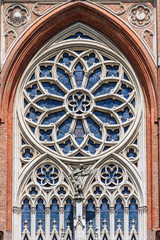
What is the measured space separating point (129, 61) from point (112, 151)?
368 cm

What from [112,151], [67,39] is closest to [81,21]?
[67,39]

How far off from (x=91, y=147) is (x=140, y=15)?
5533mm

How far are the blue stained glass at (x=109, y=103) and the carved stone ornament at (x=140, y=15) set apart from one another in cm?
309

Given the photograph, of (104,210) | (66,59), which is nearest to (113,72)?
(66,59)

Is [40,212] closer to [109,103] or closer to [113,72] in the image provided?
[109,103]

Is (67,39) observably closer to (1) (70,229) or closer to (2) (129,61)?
(2) (129,61)

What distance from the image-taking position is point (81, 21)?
56.1 metres

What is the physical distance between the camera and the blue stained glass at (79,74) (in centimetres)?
5566

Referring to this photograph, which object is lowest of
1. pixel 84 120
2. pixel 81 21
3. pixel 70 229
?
pixel 70 229

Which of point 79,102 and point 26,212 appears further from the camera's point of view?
point 79,102

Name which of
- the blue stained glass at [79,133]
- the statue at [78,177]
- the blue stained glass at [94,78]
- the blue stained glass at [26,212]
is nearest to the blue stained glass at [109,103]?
the blue stained glass at [94,78]

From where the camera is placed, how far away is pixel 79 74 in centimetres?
5575

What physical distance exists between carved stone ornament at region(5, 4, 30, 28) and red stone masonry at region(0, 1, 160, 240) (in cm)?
52

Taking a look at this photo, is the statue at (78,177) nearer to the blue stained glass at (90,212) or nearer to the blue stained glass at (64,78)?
the blue stained glass at (90,212)
